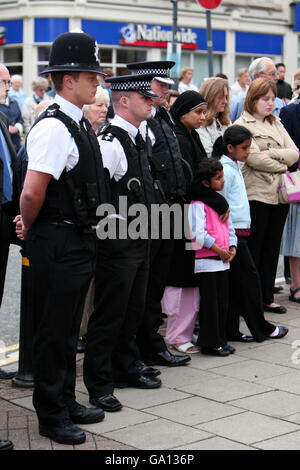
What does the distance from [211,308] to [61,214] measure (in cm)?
221

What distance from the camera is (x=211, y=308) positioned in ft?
21.1

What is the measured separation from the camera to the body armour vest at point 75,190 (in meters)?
4.54

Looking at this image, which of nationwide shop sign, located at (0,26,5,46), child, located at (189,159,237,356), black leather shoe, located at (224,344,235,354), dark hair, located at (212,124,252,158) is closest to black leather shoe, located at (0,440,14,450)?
child, located at (189,159,237,356)

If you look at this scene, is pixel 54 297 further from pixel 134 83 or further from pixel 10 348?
pixel 10 348

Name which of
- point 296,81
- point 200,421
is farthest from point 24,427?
point 296,81

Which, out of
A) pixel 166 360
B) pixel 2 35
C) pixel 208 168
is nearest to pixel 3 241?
pixel 166 360

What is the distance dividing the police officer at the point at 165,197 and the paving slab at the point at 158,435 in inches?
50.8

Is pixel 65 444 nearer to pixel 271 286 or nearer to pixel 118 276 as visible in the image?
pixel 118 276

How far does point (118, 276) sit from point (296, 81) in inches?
178

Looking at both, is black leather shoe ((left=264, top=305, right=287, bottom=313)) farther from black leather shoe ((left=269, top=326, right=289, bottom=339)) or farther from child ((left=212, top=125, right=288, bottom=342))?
child ((left=212, top=125, right=288, bottom=342))

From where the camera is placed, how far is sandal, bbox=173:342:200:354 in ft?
21.5

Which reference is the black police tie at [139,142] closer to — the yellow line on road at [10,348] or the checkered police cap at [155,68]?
the checkered police cap at [155,68]

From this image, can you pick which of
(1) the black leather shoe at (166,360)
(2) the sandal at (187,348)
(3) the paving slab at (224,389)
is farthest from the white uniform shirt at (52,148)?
(2) the sandal at (187,348)

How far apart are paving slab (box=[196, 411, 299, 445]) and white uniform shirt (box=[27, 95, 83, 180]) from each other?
5.47 ft
